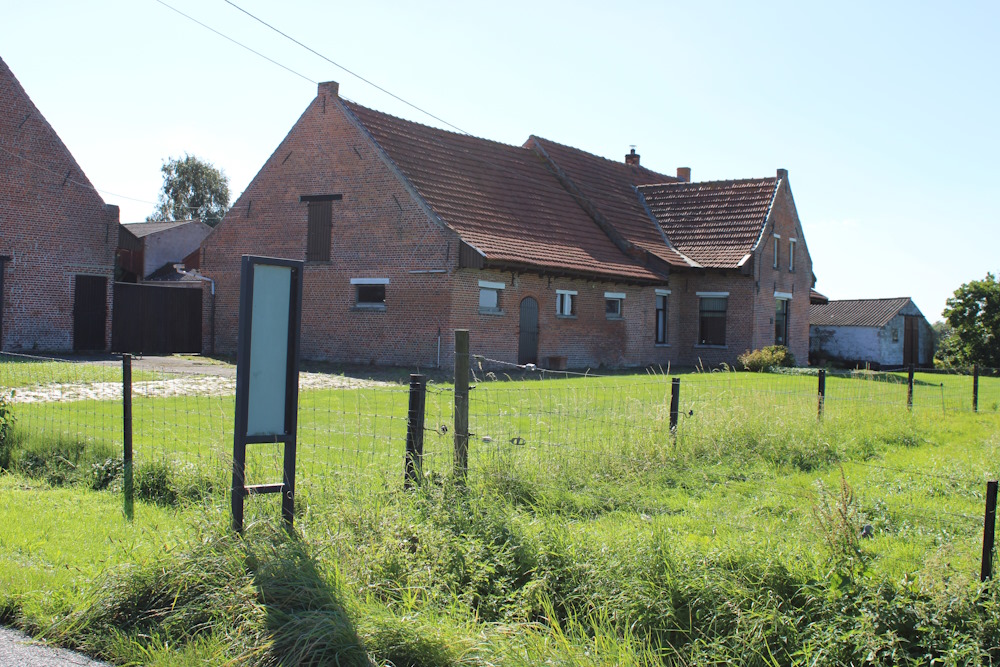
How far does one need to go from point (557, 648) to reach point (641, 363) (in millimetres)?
25125

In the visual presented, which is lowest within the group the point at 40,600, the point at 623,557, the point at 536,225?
the point at 40,600

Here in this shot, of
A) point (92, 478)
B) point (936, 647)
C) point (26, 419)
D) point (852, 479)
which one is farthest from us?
point (26, 419)

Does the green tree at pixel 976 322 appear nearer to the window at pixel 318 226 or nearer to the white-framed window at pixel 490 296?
the white-framed window at pixel 490 296

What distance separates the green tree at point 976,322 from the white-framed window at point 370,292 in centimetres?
2863

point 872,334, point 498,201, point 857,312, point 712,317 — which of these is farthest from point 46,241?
point 857,312

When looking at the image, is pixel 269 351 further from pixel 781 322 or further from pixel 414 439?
pixel 781 322

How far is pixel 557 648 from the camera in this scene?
4199 mm

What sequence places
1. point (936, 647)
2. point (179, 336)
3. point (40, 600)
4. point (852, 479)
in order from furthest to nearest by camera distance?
point (179, 336)
point (852, 479)
point (40, 600)
point (936, 647)

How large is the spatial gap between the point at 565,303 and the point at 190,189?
50.2m

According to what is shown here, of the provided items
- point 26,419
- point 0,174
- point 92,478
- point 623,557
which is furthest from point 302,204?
point 623,557

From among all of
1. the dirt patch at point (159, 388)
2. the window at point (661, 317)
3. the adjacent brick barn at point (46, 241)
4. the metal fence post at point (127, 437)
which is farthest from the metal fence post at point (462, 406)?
the window at point (661, 317)

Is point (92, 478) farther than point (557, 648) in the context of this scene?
Yes

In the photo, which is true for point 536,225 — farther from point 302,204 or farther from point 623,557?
point 623,557

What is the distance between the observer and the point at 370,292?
950 inches
